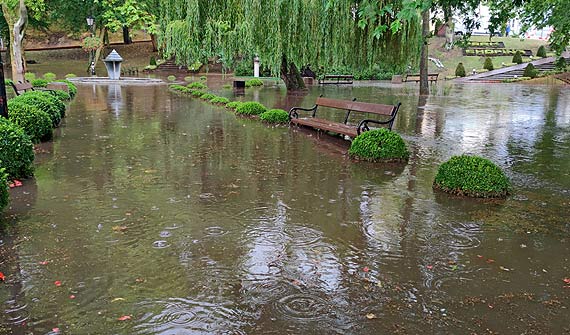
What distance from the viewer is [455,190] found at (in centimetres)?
677

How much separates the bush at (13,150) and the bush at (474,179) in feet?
19.8

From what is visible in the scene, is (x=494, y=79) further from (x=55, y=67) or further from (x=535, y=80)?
(x=55, y=67)

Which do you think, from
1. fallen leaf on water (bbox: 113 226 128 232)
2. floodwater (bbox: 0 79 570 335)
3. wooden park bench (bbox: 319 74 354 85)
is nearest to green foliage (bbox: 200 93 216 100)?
floodwater (bbox: 0 79 570 335)

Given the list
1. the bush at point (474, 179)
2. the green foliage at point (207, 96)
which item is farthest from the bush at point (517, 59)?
the bush at point (474, 179)

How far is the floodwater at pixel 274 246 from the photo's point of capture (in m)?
3.54

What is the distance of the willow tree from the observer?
13.2 metres

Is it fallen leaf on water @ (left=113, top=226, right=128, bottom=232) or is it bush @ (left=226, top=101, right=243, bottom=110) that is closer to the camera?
fallen leaf on water @ (left=113, top=226, right=128, bottom=232)

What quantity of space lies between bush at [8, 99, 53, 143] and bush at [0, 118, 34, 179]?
2649 mm

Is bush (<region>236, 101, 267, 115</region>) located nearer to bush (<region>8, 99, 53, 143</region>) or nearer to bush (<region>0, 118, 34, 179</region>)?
bush (<region>8, 99, 53, 143</region>)

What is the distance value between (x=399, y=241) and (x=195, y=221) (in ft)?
7.55

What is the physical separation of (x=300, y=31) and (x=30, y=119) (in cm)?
769

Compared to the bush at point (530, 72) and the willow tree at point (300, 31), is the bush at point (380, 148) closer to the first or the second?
the willow tree at point (300, 31)

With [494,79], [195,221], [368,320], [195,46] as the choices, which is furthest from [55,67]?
[368,320]

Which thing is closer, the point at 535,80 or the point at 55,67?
the point at 535,80
